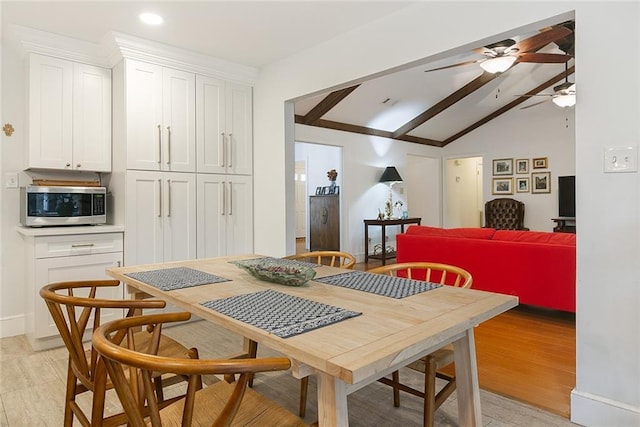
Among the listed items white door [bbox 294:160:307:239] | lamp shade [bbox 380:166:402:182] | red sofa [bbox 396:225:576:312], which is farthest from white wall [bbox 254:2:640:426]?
white door [bbox 294:160:307:239]

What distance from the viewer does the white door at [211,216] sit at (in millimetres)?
3549

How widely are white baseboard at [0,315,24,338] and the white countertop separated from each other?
74 centimetres

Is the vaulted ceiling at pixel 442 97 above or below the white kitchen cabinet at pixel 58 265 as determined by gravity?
above

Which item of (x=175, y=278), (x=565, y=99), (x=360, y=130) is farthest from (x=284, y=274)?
(x=360, y=130)

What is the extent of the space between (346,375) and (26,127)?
353cm

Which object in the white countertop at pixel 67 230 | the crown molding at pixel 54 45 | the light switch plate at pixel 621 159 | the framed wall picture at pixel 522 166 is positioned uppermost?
the crown molding at pixel 54 45

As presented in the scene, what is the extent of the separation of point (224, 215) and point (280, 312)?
8.50 ft

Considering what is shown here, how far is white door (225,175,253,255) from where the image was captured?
3.74 m

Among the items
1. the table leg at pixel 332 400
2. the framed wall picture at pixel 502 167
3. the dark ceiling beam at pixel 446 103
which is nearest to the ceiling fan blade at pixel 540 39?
the dark ceiling beam at pixel 446 103

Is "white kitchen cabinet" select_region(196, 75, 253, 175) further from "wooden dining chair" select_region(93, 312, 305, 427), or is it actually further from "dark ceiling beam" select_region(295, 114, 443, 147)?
"wooden dining chair" select_region(93, 312, 305, 427)

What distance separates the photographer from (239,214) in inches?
150

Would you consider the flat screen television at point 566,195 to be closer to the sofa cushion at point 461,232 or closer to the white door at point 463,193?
the white door at point 463,193

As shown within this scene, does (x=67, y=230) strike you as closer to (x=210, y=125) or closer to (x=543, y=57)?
(x=210, y=125)

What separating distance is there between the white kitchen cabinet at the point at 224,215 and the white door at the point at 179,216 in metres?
0.07
